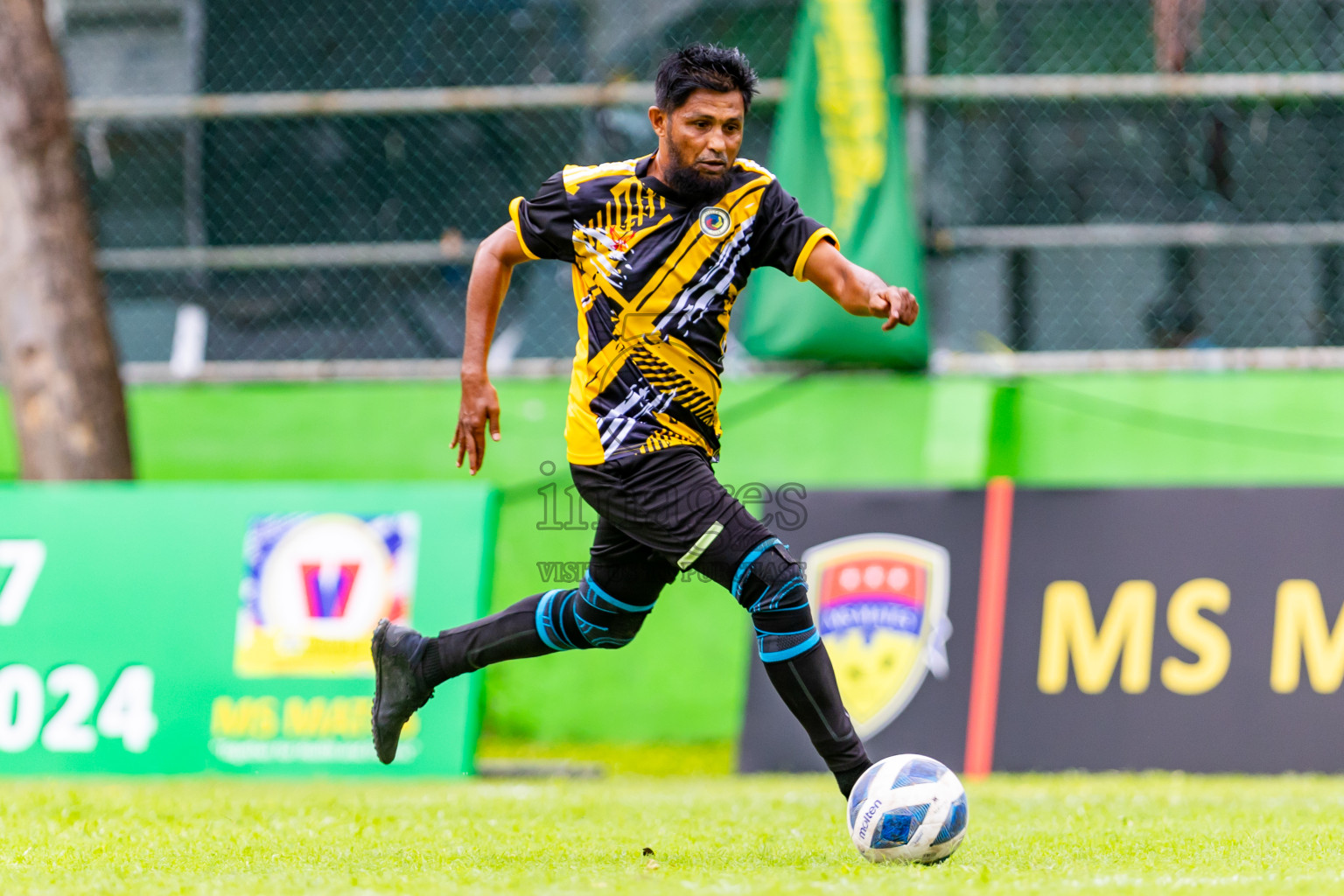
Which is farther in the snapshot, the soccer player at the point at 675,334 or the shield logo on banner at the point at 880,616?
the shield logo on banner at the point at 880,616

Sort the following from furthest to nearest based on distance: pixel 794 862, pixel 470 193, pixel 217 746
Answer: pixel 470 193 → pixel 217 746 → pixel 794 862

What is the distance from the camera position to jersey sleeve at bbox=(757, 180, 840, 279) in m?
4.23

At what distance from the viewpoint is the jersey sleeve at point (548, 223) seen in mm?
4371

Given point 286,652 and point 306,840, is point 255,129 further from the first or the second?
point 306,840

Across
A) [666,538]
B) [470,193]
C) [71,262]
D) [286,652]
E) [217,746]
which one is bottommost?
[217,746]

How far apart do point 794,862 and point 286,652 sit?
357cm

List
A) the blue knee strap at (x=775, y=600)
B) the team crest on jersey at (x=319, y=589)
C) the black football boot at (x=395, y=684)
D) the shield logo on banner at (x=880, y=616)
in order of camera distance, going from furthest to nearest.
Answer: the shield logo on banner at (x=880, y=616), the team crest on jersey at (x=319, y=589), the black football boot at (x=395, y=684), the blue knee strap at (x=775, y=600)

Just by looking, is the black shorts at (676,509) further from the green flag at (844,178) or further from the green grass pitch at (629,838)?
the green flag at (844,178)

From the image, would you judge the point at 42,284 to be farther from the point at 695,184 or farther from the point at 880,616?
the point at 695,184

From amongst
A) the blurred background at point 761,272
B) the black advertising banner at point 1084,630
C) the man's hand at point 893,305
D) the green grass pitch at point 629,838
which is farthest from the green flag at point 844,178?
the man's hand at point 893,305

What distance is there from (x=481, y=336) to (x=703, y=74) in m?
1.02

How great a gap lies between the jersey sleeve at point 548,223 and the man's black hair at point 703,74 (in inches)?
16.1

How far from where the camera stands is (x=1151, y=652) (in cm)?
691

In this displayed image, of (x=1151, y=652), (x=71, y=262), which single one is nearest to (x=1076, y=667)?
(x=1151, y=652)
